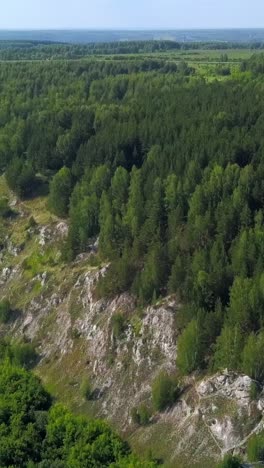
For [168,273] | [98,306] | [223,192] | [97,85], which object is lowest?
[98,306]

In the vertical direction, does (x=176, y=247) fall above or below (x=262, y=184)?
below

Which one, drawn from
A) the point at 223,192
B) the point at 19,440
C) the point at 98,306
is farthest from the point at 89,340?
the point at 223,192

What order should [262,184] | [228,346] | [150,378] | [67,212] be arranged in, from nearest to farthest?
[228,346]
[150,378]
[262,184]
[67,212]

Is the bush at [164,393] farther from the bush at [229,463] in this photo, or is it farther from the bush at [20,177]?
the bush at [20,177]

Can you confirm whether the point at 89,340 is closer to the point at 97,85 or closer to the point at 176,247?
the point at 176,247

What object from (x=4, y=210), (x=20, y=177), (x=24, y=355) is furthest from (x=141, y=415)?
(x=20, y=177)

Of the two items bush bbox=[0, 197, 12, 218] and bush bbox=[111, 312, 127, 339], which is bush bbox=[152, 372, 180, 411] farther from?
bush bbox=[0, 197, 12, 218]

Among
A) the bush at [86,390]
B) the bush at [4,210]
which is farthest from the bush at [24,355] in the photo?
the bush at [4,210]
